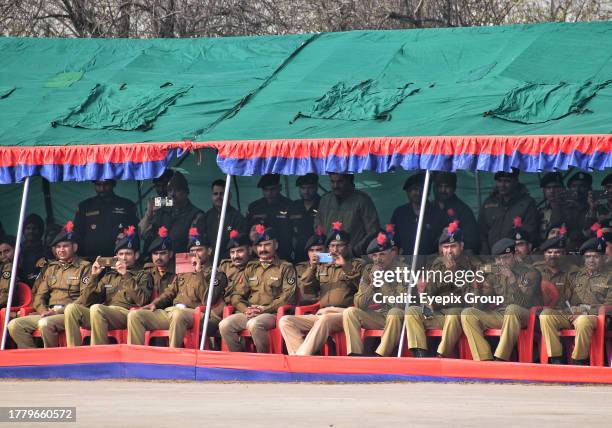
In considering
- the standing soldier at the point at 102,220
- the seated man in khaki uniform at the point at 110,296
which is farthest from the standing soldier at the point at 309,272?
the standing soldier at the point at 102,220

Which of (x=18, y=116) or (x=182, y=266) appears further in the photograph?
(x=18, y=116)

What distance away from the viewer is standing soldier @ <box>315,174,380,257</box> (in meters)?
15.0

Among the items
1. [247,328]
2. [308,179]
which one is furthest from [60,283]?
[308,179]

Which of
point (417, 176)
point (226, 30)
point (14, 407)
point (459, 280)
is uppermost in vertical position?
point (226, 30)

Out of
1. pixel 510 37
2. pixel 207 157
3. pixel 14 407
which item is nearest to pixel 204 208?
pixel 207 157

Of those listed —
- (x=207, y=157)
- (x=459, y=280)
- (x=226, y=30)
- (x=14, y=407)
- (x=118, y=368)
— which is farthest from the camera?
(x=226, y=30)

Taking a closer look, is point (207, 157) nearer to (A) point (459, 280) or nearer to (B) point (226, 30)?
(A) point (459, 280)

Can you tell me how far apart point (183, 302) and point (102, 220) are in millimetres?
1996

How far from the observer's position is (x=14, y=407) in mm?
11336

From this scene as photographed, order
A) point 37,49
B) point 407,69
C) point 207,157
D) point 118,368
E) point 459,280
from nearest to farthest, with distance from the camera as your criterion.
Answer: point 459,280 < point 118,368 < point 407,69 < point 207,157 < point 37,49

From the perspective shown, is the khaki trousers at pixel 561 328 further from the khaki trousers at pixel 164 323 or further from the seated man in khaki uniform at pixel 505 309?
the khaki trousers at pixel 164 323

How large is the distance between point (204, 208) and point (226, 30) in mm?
10022

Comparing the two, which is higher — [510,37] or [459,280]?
[510,37]

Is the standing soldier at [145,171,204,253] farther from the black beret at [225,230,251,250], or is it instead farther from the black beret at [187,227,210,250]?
the black beret at [225,230,251,250]
